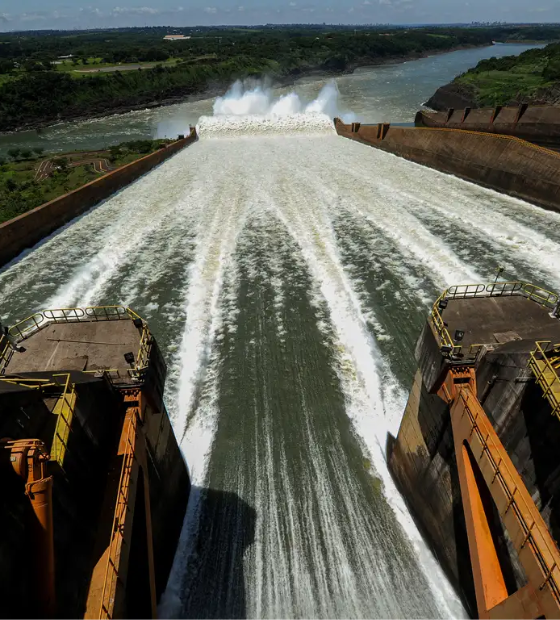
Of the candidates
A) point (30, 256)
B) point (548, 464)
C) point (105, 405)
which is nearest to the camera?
point (548, 464)

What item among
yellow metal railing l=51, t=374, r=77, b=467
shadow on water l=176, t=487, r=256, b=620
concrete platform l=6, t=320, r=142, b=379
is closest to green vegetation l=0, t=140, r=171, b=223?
concrete platform l=6, t=320, r=142, b=379

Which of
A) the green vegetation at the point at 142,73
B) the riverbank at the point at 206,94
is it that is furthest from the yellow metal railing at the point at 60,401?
the green vegetation at the point at 142,73

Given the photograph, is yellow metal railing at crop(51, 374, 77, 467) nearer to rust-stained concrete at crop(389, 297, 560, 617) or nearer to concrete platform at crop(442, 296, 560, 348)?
rust-stained concrete at crop(389, 297, 560, 617)

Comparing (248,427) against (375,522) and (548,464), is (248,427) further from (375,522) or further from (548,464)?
(548,464)

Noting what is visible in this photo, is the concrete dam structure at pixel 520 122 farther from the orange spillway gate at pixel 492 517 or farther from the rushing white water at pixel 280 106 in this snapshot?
the orange spillway gate at pixel 492 517

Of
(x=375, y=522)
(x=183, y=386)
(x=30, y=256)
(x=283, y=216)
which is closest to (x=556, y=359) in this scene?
(x=375, y=522)

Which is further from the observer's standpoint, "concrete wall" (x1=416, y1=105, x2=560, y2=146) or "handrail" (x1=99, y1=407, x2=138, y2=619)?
"concrete wall" (x1=416, y1=105, x2=560, y2=146)
